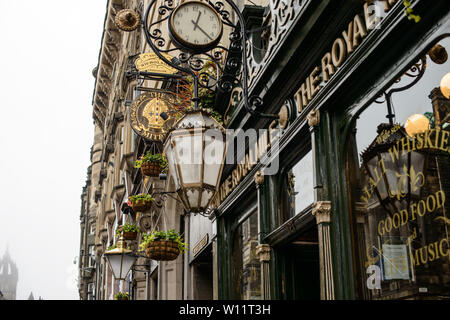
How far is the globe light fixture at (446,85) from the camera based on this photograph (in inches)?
189

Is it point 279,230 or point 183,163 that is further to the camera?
point 279,230

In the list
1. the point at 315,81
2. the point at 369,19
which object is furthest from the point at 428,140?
the point at 315,81

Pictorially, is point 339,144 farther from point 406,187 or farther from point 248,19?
point 248,19

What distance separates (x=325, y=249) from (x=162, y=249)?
5950 millimetres

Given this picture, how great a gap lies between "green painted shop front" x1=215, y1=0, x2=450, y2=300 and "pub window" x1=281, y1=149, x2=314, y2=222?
23mm

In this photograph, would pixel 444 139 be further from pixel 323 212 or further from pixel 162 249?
pixel 162 249

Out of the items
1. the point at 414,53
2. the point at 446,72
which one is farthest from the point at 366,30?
the point at 446,72

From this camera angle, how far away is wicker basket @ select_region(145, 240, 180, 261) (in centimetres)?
1177

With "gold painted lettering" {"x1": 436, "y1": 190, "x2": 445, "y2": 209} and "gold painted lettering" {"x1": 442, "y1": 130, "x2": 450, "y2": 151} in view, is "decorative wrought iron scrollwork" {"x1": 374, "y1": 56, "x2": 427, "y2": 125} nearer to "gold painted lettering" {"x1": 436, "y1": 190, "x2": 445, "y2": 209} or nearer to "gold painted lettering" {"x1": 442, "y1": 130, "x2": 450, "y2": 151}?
"gold painted lettering" {"x1": 442, "y1": 130, "x2": 450, "y2": 151}

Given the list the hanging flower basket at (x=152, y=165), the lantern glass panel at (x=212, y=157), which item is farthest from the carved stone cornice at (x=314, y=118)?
the hanging flower basket at (x=152, y=165)

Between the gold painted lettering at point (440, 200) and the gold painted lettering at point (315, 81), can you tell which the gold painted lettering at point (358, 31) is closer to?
A: the gold painted lettering at point (315, 81)

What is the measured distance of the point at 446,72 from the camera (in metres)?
4.85

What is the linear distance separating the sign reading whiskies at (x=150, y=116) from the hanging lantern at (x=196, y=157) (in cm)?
775

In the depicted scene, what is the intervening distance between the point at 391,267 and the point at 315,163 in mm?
1663
